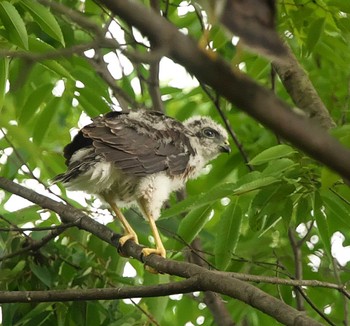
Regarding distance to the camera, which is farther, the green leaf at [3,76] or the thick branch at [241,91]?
the green leaf at [3,76]

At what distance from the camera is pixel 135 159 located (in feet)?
17.4

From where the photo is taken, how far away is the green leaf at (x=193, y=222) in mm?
4371

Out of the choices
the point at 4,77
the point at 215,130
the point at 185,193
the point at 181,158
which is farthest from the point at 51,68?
the point at 185,193

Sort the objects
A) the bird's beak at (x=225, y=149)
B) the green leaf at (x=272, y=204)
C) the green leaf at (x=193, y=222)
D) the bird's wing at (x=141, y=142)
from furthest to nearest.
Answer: the bird's beak at (x=225, y=149) < the bird's wing at (x=141, y=142) < the green leaf at (x=193, y=222) < the green leaf at (x=272, y=204)

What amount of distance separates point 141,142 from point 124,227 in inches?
21.4

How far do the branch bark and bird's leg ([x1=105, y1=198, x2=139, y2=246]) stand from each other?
0.03 metres

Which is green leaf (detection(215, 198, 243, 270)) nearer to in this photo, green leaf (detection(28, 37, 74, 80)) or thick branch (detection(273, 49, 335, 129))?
thick branch (detection(273, 49, 335, 129))

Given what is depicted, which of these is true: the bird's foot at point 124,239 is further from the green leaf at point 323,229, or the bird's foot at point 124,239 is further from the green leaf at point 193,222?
the green leaf at point 323,229

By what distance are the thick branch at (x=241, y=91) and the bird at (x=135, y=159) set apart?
311 cm

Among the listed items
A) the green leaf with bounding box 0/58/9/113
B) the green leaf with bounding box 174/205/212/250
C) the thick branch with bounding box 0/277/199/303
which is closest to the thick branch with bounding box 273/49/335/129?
the green leaf with bounding box 174/205/212/250

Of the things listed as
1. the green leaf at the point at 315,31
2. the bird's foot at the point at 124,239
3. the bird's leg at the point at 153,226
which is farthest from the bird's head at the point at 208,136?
the green leaf at the point at 315,31

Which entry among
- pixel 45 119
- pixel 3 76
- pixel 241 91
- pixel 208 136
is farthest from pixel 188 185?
pixel 241 91

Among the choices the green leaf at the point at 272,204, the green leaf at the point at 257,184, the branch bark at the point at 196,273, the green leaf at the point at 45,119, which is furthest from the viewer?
the green leaf at the point at 45,119

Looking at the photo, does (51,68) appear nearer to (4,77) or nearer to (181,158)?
(4,77)
